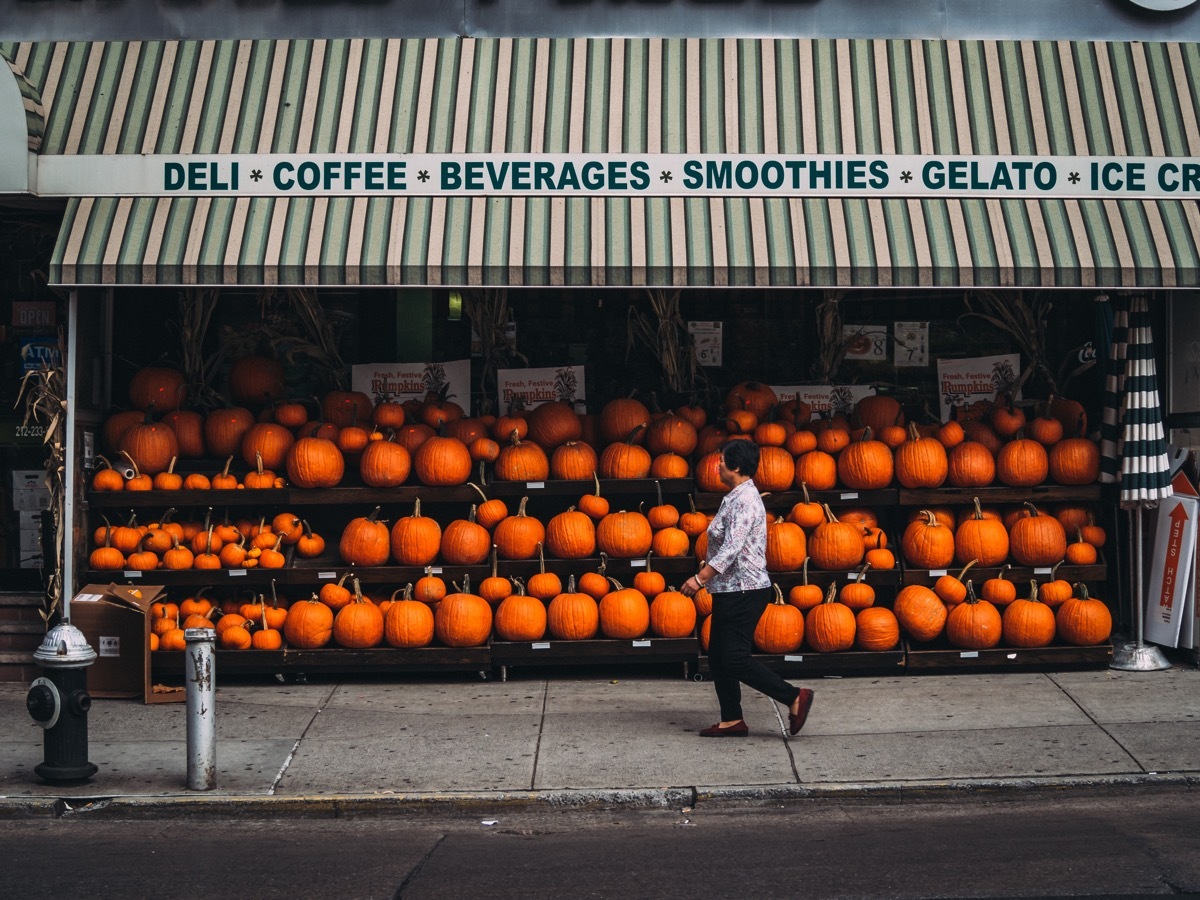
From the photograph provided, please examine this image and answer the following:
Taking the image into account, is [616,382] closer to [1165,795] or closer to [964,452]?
[964,452]

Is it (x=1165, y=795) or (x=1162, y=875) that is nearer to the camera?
(x=1162, y=875)

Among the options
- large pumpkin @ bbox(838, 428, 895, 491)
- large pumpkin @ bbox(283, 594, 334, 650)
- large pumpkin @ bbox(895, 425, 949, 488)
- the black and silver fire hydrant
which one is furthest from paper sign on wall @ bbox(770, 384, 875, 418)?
the black and silver fire hydrant

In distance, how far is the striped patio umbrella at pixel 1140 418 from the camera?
432 inches

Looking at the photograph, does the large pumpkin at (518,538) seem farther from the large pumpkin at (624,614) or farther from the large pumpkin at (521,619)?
the large pumpkin at (624,614)

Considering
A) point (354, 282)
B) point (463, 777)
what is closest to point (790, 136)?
point (354, 282)

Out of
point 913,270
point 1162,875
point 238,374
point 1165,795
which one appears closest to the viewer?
point 1162,875

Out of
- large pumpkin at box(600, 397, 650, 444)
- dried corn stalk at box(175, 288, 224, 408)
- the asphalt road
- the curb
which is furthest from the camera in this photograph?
dried corn stalk at box(175, 288, 224, 408)

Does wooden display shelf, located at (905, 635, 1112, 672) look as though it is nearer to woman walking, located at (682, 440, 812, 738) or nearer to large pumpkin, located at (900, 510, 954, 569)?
large pumpkin, located at (900, 510, 954, 569)

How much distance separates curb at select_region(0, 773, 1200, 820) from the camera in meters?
8.23

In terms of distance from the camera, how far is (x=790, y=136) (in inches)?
A: 439

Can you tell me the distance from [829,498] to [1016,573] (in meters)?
1.56

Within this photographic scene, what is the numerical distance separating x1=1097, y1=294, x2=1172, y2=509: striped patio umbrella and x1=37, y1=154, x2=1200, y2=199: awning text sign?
997mm

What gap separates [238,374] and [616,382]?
3.20 meters

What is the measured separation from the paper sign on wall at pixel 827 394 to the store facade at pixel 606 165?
1.76 meters
